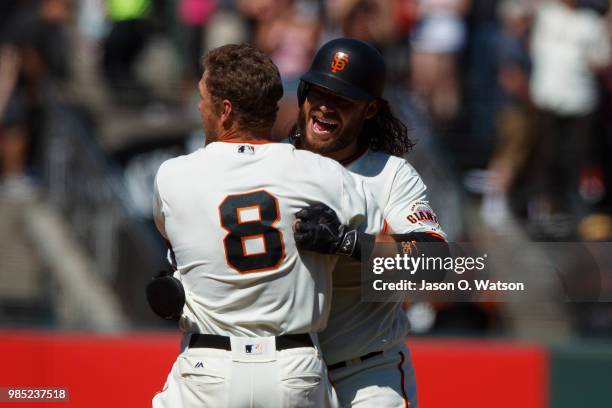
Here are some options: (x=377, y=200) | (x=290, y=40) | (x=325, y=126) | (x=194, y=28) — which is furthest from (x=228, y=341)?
(x=194, y=28)

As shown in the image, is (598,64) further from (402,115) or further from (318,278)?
(318,278)

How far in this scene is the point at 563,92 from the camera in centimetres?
1005

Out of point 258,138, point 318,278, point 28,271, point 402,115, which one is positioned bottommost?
point 318,278

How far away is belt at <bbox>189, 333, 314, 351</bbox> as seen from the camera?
4477 millimetres

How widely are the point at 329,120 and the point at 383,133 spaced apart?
391 millimetres

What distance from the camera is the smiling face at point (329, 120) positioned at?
5023 mm

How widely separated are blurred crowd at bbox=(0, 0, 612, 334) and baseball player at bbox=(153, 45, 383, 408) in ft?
13.2

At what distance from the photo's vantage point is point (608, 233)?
9.50 meters

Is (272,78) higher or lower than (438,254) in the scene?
higher

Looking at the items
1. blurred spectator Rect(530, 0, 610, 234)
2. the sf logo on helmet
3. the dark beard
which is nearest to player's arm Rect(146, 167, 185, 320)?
the dark beard

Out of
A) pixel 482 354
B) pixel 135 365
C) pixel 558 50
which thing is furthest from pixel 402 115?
pixel 135 365

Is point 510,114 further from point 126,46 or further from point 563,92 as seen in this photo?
point 126,46

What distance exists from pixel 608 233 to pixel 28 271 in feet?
16.6

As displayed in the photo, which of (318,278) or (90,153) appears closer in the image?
(318,278)
